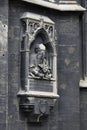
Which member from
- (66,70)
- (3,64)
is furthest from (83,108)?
(3,64)

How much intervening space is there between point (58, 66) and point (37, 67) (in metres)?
0.96

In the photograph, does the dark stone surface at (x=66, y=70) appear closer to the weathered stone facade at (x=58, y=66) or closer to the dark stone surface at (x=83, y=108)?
the weathered stone facade at (x=58, y=66)

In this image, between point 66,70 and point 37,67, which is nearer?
point 37,67

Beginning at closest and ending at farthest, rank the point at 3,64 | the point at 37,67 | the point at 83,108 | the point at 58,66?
the point at 3,64 → the point at 37,67 → the point at 58,66 → the point at 83,108

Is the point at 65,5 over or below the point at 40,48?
over

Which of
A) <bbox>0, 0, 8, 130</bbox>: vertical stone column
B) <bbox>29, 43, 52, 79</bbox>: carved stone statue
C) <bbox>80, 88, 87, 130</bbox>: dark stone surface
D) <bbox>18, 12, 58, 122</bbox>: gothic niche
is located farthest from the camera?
<bbox>80, 88, 87, 130</bbox>: dark stone surface

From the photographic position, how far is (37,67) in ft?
36.4

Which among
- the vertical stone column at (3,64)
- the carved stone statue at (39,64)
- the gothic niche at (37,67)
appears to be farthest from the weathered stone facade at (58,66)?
the carved stone statue at (39,64)

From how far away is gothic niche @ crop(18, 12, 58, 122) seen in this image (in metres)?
10.8

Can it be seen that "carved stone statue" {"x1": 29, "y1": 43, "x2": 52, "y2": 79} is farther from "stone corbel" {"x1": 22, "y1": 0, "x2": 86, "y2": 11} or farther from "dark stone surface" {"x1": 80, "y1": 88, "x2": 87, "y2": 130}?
"dark stone surface" {"x1": 80, "y1": 88, "x2": 87, "y2": 130}

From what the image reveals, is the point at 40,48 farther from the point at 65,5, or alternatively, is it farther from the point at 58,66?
the point at 65,5

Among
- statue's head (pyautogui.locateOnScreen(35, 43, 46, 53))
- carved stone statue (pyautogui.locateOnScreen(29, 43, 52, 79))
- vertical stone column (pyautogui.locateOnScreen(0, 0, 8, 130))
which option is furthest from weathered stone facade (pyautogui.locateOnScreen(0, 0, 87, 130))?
statue's head (pyautogui.locateOnScreen(35, 43, 46, 53))

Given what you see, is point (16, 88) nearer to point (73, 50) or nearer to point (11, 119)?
point (11, 119)

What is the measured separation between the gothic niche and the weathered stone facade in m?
0.13
